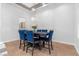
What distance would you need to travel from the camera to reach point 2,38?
4.07 feet

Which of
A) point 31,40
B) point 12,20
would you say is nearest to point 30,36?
point 31,40

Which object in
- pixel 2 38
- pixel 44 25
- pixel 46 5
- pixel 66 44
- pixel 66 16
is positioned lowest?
pixel 66 44

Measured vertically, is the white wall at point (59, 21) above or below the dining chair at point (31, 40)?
above

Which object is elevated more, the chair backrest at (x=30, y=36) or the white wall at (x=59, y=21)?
the white wall at (x=59, y=21)

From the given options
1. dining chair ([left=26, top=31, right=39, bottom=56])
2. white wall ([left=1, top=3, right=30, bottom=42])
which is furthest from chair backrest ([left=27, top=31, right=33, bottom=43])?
white wall ([left=1, top=3, right=30, bottom=42])

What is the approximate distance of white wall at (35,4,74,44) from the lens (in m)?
1.31

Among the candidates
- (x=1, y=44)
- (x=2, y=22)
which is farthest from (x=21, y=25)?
(x=1, y=44)

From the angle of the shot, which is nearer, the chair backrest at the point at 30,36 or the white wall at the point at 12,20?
the white wall at the point at 12,20

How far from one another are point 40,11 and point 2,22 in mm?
531

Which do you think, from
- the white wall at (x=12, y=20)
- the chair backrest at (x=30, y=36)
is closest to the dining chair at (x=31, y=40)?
the chair backrest at (x=30, y=36)

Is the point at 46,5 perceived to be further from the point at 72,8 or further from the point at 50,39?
the point at 50,39

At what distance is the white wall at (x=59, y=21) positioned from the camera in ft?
4.31

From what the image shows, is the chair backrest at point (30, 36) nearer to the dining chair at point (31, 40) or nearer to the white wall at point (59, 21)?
the dining chair at point (31, 40)

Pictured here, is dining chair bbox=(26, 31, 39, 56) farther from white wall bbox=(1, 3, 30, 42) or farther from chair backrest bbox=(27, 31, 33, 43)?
white wall bbox=(1, 3, 30, 42)
